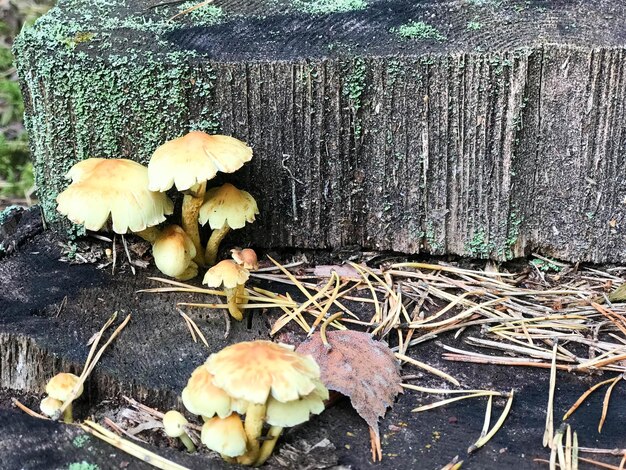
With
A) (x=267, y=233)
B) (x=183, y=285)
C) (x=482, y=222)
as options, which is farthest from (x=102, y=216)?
(x=482, y=222)

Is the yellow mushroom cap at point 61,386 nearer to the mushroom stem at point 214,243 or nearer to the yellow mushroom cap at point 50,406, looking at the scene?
the yellow mushroom cap at point 50,406

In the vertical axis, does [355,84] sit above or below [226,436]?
above

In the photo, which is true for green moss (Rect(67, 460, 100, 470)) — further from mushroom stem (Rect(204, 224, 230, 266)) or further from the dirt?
mushroom stem (Rect(204, 224, 230, 266))

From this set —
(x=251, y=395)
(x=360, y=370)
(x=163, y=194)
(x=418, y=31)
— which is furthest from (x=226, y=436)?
(x=418, y=31)

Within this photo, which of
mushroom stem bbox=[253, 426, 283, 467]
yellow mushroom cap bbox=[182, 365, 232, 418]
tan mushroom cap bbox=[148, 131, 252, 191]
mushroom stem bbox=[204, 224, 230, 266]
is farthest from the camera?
mushroom stem bbox=[204, 224, 230, 266]

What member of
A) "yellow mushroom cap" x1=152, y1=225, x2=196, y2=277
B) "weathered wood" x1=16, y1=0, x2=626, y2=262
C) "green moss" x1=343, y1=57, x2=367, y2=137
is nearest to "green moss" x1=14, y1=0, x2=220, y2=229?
"weathered wood" x1=16, y1=0, x2=626, y2=262

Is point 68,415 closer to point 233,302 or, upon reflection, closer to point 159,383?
point 159,383
